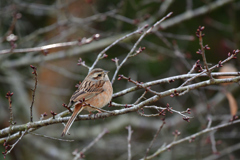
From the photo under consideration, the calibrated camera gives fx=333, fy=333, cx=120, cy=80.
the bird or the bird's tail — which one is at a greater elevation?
the bird

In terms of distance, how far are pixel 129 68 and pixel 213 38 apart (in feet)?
9.96

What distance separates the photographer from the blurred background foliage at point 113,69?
752cm

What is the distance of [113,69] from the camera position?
10.3 meters

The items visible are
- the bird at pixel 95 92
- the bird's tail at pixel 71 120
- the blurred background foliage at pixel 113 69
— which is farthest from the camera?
the blurred background foliage at pixel 113 69

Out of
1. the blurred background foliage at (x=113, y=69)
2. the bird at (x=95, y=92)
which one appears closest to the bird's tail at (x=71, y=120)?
the bird at (x=95, y=92)

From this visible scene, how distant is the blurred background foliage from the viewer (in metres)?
7.52

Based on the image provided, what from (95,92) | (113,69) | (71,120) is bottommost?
(71,120)

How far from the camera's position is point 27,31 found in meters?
10.8

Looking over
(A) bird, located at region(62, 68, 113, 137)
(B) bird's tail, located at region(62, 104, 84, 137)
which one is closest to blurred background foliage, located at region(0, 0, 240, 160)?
(A) bird, located at region(62, 68, 113, 137)

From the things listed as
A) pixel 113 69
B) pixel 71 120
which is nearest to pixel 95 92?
pixel 71 120

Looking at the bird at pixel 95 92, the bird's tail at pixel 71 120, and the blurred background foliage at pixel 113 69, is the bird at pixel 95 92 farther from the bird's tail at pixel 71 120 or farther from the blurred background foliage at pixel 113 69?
the blurred background foliage at pixel 113 69

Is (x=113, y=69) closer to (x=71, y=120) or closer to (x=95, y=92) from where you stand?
(x=95, y=92)

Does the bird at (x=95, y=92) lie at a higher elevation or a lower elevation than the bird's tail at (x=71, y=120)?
higher

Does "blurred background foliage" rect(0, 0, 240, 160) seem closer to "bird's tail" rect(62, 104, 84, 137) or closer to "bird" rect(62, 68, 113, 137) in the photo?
"bird" rect(62, 68, 113, 137)
